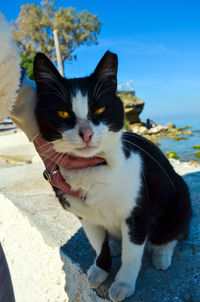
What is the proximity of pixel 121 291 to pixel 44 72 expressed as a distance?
987mm

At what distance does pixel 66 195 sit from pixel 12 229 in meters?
1.22

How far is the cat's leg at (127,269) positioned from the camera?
1119mm

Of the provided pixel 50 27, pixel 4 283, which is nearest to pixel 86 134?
pixel 4 283

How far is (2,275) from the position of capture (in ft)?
2.32

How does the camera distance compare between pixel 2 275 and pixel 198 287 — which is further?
pixel 198 287

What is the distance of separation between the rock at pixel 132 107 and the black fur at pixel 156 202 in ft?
35.2

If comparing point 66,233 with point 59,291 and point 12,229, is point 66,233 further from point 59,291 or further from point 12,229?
point 12,229

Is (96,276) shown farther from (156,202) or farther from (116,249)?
(156,202)

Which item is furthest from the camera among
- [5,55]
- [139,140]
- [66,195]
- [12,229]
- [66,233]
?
[12,229]

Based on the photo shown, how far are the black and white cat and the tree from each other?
53.1ft

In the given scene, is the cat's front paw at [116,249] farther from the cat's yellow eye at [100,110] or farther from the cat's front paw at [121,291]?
the cat's yellow eye at [100,110]

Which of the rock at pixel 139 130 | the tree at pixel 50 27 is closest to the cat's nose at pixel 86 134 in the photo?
the rock at pixel 139 130

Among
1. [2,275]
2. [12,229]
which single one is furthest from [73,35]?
[2,275]

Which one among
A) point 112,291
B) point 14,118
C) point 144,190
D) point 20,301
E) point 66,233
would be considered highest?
point 14,118
